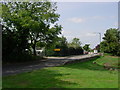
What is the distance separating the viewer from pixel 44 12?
1123 inches

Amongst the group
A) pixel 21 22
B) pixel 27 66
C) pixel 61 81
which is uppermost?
pixel 21 22

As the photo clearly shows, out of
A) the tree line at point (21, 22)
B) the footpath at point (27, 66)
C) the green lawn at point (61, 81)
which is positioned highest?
the tree line at point (21, 22)

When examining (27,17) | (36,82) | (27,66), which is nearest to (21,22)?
Result: (27,17)

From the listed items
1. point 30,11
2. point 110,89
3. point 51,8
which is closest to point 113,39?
point 51,8

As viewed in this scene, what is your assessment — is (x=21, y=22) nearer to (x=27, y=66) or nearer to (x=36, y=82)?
(x=27, y=66)

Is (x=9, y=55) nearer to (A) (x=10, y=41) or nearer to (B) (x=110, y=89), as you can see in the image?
(A) (x=10, y=41)

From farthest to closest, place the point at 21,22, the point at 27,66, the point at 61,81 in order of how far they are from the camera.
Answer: the point at 21,22 → the point at 27,66 → the point at 61,81

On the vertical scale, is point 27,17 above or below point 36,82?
above

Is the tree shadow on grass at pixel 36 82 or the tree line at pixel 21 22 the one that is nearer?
the tree shadow on grass at pixel 36 82

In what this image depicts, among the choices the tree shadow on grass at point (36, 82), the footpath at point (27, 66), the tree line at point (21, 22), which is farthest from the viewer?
the tree line at point (21, 22)

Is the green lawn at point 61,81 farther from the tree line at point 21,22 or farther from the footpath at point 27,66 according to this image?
the tree line at point 21,22

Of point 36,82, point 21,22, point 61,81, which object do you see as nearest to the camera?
point 36,82

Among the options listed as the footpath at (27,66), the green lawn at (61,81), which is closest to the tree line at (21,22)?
the footpath at (27,66)

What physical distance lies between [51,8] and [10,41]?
10.6m
